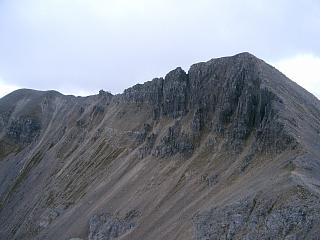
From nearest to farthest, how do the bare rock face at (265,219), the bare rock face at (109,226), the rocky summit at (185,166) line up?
the bare rock face at (265,219)
the rocky summit at (185,166)
the bare rock face at (109,226)

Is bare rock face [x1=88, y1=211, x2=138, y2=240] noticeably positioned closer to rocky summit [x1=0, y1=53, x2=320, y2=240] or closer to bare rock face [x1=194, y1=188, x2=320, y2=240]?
rocky summit [x1=0, y1=53, x2=320, y2=240]

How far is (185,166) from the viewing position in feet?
262

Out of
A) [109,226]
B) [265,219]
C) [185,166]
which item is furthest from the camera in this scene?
[185,166]

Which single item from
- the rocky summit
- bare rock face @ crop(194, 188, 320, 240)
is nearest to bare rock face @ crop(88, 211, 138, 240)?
the rocky summit

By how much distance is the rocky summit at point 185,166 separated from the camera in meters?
53.0

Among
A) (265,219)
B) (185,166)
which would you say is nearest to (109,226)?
(185,166)

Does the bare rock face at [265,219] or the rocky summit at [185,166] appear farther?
the rocky summit at [185,166]

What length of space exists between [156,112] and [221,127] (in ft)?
79.7

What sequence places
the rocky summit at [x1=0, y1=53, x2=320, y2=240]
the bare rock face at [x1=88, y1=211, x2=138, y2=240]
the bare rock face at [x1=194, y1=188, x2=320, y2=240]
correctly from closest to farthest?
Answer: the bare rock face at [x1=194, y1=188, x2=320, y2=240] → the rocky summit at [x1=0, y1=53, x2=320, y2=240] → the bare rock face at [x1=88, y1=211, x2=138, y2=240]

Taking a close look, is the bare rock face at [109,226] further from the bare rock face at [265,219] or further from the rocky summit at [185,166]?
the bare rock face at [265,219]

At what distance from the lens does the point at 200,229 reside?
57000 millimetres

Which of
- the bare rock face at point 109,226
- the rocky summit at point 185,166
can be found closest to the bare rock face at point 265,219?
the rocky summit at point 185,166

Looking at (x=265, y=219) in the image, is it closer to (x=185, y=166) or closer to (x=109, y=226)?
(x=185, y=166)

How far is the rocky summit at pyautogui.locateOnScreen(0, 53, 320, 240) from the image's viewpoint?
52969mm
